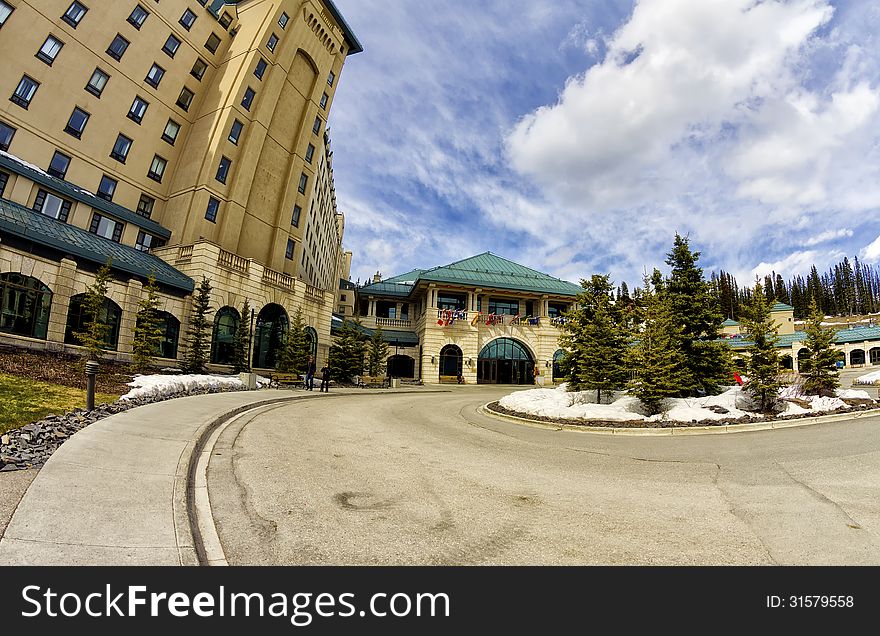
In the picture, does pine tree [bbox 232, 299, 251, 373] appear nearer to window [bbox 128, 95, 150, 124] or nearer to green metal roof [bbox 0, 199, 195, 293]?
green metal roof [bbox 0, 199, 195, 293]

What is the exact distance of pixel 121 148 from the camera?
102 ft

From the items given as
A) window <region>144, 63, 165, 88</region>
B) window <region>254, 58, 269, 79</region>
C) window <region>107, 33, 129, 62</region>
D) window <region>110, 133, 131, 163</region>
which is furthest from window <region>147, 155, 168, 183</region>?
window <region>254, 58, 269, 79</region>

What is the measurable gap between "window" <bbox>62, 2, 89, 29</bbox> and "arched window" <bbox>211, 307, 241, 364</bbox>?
22283 mm

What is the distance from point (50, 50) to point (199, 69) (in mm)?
11117

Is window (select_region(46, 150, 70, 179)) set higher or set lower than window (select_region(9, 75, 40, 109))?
lower

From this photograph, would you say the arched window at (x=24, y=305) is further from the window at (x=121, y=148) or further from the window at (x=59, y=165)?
the window at (x=121, y=148)

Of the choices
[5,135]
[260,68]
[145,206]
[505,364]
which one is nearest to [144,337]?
[5,135]

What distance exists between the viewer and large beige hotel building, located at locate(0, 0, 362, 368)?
68.4 ft

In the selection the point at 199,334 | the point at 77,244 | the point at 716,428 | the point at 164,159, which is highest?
the point at 164,159

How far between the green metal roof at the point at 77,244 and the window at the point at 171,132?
1375 centimetres

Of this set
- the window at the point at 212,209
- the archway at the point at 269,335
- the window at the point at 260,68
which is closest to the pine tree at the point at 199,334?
the archway at the point at 269,335

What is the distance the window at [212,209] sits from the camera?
1276 inches

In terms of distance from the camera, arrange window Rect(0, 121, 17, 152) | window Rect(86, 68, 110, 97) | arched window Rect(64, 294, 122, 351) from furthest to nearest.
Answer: window Rect(86, 68, 110, 97) < window Rect(0, 121, 17, 152) < arched window Rect(64, 294, 122, 351)

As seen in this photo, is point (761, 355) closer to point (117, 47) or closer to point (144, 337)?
point (144, 337)
